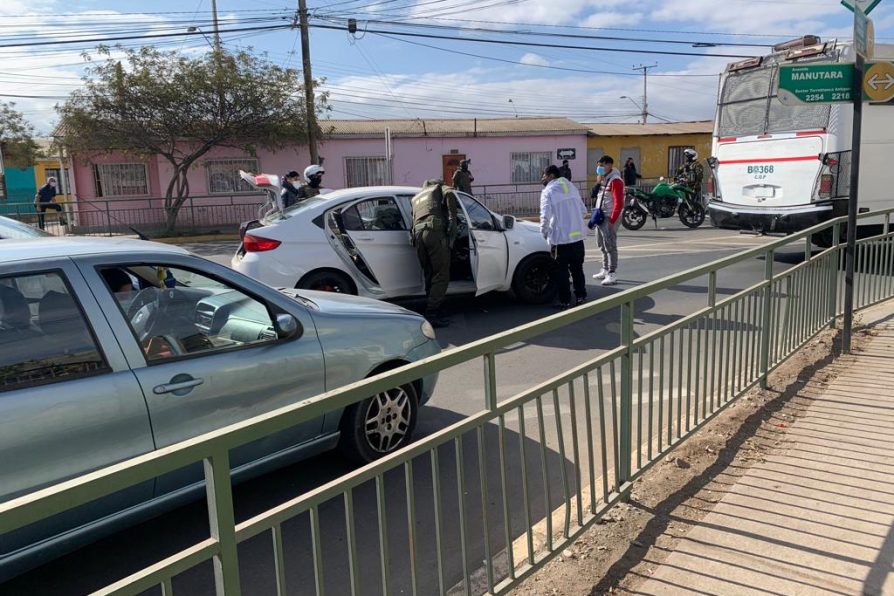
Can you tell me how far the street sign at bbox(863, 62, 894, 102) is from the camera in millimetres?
5772

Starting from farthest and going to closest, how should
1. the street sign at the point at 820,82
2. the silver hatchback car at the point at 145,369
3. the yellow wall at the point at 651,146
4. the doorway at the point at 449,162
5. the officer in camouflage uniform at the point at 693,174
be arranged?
the yellow wall at the point at 651,146 → the doorway at the point at 449,162 → the officer in camouflage uniform at the point at 693,174 → the street sign at the point at 820,82 → the silver hatchback car at the point at 145,369

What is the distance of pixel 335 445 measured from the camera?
13.4 feet

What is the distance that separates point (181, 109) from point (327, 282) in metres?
16.1

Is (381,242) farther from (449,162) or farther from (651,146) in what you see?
(651,146)

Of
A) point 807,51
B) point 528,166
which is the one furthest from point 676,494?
point 528,166

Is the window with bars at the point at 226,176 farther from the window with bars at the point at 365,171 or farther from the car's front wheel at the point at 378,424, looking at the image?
the car's front wheel at the point at 378,424

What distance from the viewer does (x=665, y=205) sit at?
18.5 metres

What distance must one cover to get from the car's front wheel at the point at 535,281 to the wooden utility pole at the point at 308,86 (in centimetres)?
1576

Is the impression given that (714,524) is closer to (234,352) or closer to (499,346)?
(499,346)

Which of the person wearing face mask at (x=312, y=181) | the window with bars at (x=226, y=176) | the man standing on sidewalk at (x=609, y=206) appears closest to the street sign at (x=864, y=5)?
the man standing on sidewalk at (x=609, y=206)

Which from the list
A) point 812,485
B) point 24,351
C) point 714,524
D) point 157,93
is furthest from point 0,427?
point 157,93

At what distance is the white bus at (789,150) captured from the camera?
10875 mm

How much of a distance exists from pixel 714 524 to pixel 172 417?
265 cm

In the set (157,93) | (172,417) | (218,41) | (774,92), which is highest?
(218,41)
